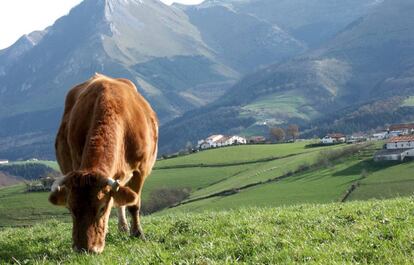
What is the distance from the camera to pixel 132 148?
11242 millimetres

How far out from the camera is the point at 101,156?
9602 mm

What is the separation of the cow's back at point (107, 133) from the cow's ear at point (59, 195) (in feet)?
2.23

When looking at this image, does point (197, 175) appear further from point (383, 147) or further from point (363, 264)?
point (363, 264)

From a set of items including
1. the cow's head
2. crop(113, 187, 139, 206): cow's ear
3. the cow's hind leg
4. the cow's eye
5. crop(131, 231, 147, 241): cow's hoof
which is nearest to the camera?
the cow's head

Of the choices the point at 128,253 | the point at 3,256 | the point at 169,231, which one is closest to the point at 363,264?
the point at 128,253

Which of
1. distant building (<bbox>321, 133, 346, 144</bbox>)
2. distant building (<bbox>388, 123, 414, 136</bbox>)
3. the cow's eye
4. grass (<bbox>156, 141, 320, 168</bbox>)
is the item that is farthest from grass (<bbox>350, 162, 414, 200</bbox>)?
distant building (<bbox>388, 123, 414, 136</bbox>)

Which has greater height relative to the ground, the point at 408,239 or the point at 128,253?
the point at 408,239

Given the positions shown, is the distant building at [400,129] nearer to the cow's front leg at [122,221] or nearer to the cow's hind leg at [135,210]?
the cow's front leg at [122,221]

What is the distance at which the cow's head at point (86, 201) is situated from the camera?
28.1 ft

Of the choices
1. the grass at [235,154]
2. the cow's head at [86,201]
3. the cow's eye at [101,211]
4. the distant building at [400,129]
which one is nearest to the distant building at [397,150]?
the grass at [235,154]

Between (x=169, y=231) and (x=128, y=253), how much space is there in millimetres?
2200

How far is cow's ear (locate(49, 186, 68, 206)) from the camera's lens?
867 cm

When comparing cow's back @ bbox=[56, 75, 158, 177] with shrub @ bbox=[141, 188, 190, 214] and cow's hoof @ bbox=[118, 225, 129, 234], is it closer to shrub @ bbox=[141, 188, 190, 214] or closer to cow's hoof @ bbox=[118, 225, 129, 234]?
cow's hoof @ bbox=[118, 225, 129, 234]

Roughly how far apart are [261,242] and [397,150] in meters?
105
